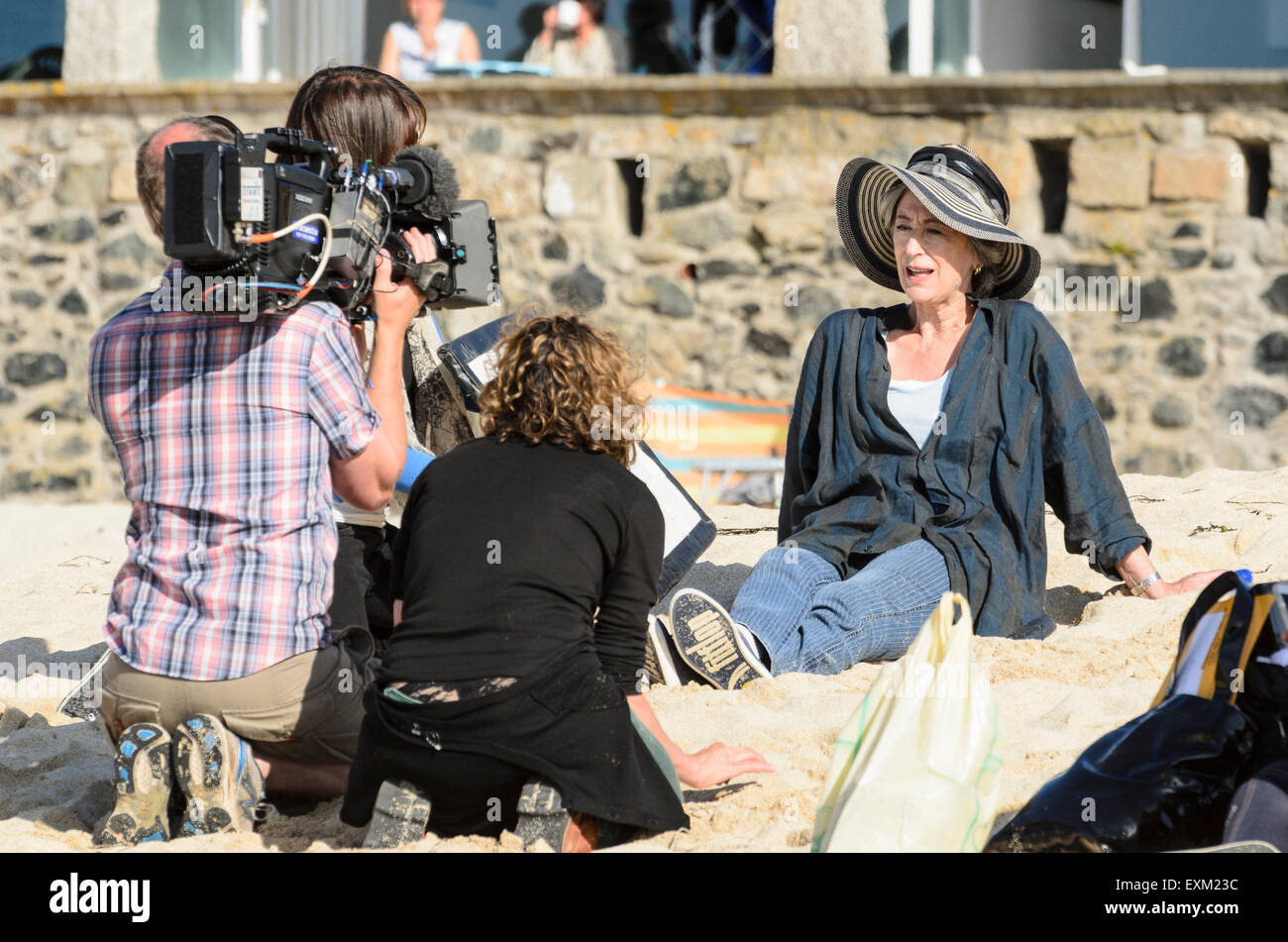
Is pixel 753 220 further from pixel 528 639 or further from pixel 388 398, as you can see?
pixel 528 639

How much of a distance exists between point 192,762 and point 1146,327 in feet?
18.1

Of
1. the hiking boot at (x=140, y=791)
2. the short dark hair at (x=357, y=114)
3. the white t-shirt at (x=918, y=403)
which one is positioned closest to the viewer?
the hiking boot at (x=140, y=791)

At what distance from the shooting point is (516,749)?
2.24 m

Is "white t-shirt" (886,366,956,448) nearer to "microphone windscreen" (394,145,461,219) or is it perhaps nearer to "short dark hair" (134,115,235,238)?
"microphone windscreen" (394,145,461,219)

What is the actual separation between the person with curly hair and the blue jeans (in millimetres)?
884

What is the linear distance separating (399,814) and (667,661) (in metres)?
1.10

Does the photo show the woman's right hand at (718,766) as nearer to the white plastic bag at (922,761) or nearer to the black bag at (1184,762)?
the white plastic bag at (922,761)

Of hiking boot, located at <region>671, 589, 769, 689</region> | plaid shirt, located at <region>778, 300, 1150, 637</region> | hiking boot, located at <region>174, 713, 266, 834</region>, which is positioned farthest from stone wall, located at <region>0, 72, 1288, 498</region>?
hiking boot, located at <region>174, 713, 266, 834</region>

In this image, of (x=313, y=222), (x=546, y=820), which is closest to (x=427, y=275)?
(x=313, y=222)

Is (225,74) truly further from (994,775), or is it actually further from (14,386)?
(994,775)

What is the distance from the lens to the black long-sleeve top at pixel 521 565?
2271 millimetres

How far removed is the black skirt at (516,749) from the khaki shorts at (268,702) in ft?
0.80

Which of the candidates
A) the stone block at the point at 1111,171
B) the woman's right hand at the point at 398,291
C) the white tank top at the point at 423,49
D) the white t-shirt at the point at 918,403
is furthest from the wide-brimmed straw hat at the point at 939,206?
the white tank top at the point at 423,49

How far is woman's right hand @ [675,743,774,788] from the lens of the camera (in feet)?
8.14
